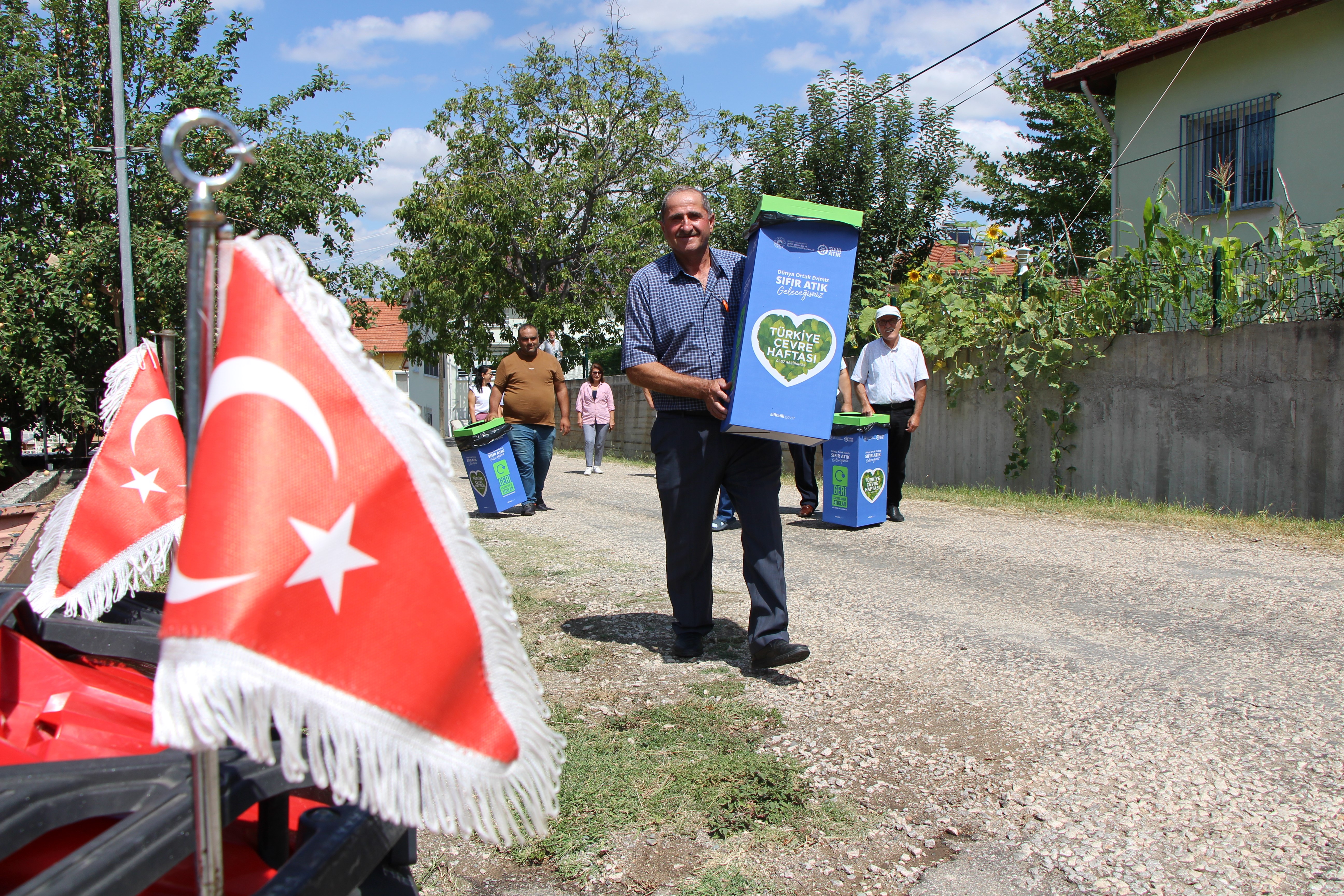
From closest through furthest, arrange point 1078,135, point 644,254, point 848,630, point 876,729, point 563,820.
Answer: point 563,820 → point 876,729 → point 848,630 → point 1078,135 → point 644,254

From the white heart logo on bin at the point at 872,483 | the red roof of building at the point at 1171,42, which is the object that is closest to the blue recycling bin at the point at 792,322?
the white heart logo on bin at the point at 872,483

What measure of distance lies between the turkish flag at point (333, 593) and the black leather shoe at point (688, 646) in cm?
265

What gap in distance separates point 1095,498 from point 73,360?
38.3 feet

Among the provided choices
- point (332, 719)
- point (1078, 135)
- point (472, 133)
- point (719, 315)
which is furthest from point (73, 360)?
point (1078, 135)

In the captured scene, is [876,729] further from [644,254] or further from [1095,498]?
[644,254]

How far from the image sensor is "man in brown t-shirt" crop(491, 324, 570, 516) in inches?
356

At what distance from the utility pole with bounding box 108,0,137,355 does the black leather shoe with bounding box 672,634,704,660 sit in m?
7.31

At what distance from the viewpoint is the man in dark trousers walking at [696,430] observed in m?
3.73

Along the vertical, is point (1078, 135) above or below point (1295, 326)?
above

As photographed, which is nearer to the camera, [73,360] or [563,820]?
[563,820]

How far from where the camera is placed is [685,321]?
3834mm

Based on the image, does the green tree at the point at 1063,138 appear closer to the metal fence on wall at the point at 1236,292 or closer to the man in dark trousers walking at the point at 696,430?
the metal fence on wall at the point at 1236,292

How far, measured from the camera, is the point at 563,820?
260 cm

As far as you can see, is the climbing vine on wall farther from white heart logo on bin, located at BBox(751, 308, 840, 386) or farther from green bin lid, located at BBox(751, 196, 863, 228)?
white heart logo on bin, located at BBox(751, 308, 840, 386)
